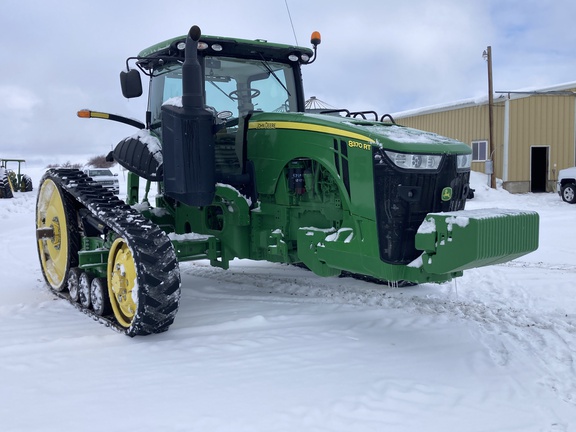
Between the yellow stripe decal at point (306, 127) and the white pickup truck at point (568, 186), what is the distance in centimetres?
1628

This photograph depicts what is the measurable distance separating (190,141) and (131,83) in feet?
3.44

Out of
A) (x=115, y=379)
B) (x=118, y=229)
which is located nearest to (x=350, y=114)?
(x=118, y=229)

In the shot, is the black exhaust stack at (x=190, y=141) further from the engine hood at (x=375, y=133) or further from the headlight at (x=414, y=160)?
the headlight at (x=414, y=160)

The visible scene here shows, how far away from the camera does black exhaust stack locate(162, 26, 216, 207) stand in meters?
5.12

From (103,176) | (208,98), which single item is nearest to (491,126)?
(103,176)

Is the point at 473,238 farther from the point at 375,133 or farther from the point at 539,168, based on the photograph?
the point at 539,168

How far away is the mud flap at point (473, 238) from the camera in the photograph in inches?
160

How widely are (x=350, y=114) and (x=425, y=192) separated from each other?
1.51 meters

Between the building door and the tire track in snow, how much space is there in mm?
16453

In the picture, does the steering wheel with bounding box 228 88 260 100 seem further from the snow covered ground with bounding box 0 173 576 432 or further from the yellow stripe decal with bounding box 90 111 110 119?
the snow covered ground with bounding box 0 173 576 432

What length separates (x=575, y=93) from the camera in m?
22.5

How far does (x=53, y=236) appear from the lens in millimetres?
6680

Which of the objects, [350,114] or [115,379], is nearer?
[115,379]

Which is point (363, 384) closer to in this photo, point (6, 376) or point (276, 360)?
point (276, 360)
